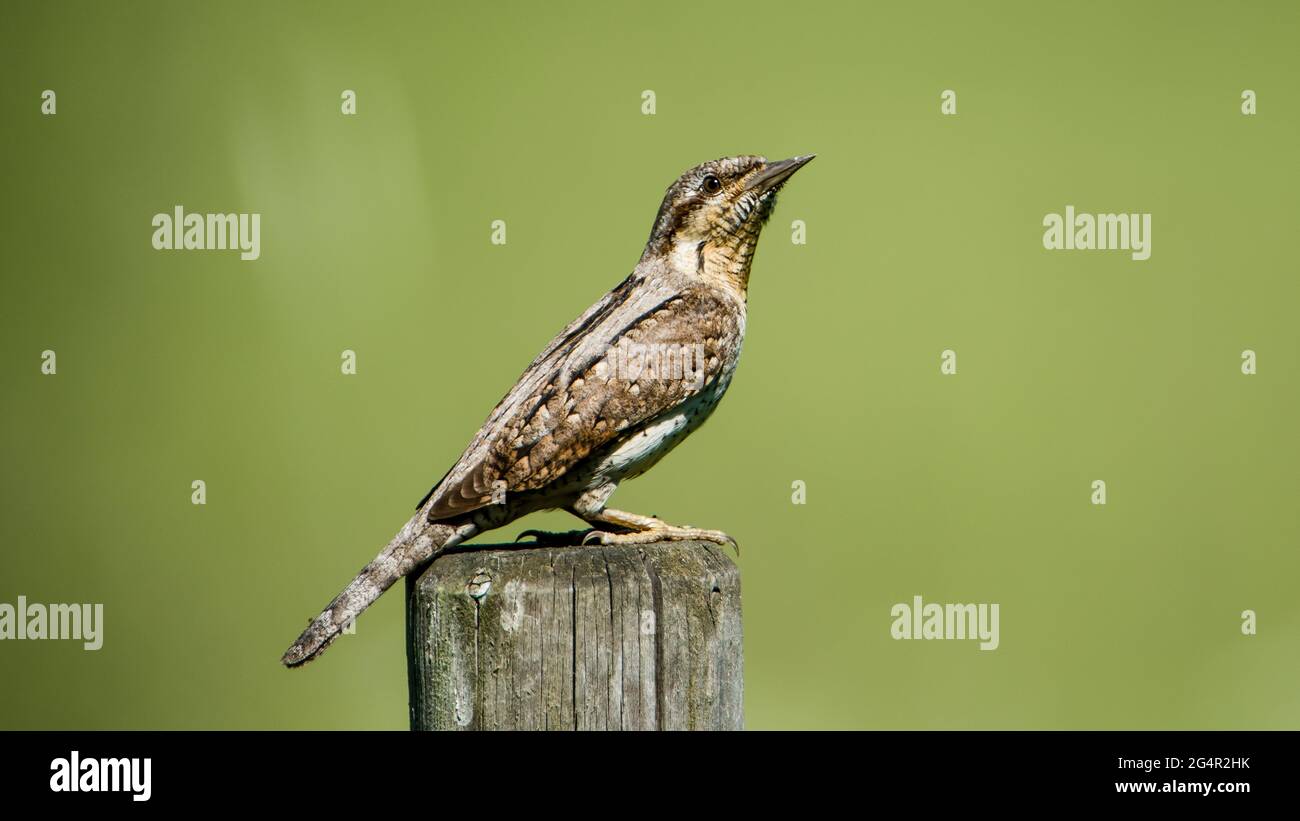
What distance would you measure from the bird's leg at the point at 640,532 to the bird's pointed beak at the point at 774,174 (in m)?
1.49

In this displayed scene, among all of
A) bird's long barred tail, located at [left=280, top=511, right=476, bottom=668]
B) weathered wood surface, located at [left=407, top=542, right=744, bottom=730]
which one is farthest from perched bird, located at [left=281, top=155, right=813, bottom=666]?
weathered wood surface, located at [left=407, top=542, right=744, bottom=730]

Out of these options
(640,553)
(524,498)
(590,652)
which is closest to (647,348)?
(524,498)

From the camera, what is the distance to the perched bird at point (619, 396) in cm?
385

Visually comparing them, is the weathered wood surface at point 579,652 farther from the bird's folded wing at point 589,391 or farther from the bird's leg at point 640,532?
the bird's leg at point 640,532

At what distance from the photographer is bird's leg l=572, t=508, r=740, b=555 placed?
13.7ft

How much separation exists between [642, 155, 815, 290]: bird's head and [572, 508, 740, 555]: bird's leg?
1.14 meters

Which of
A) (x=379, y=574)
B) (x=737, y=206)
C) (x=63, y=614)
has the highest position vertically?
(x=737, y=206)

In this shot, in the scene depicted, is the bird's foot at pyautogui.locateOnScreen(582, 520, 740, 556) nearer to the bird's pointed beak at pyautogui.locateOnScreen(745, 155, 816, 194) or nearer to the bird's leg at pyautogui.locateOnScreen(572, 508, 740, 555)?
the bird's leg at pyautogui.locateOnScreen(572, 508, 740, 555)

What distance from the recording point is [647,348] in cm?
434

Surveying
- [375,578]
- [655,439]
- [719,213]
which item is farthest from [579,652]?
[719,213]

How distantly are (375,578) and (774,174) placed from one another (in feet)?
7.77

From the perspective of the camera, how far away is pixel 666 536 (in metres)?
4.27

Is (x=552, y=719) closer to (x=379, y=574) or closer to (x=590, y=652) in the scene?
(x=590, y=652)
